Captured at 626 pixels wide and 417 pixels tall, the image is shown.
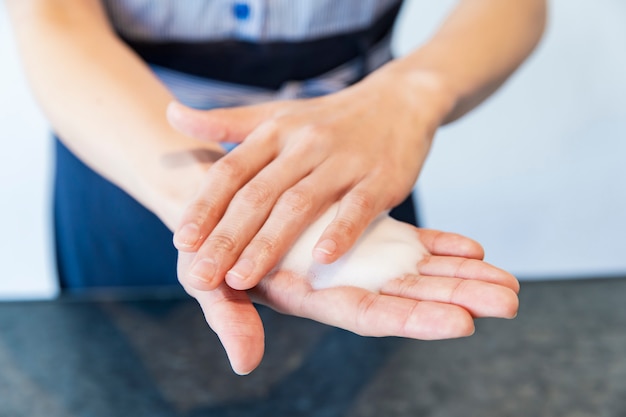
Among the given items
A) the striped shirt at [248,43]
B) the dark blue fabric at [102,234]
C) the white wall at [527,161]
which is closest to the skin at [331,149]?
the striped shirt at [248,43]

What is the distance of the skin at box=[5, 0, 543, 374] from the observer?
61 cm

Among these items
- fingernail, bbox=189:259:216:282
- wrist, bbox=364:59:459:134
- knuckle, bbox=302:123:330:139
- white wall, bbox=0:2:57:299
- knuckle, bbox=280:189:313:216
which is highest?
wrist, bbox=364:59:459:134

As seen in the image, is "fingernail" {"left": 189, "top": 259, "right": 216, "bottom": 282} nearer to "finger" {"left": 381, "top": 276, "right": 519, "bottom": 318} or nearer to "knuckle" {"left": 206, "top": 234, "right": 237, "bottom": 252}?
Result: "knuckle" {"left": 206, "top": 234, "right": 237, "bottom": 252}

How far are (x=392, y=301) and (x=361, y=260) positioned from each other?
0.29 ft

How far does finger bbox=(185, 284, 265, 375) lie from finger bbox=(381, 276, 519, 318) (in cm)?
13

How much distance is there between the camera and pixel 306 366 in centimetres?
78

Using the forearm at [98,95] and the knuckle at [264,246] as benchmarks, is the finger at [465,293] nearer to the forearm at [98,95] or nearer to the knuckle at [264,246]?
the knuckle at [264,246]

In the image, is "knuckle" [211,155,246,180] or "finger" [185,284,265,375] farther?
"knuckle" [211,155,246,180]

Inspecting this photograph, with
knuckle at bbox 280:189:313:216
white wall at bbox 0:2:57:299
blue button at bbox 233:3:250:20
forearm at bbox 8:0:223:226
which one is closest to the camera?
→ knuckle at bbox 280:189:313:216

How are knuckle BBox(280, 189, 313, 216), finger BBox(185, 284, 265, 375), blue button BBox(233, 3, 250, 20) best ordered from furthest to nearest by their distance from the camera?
1. blue button BBox(233, 3, 250, 20)
2. knuckle BBox(280, 189, 313, 216)
3. finger BBox(185, 284, 265, 375)

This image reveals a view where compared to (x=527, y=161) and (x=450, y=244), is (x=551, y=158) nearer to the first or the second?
(x=527, y=161)

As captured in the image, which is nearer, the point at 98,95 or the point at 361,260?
the point at 361,260

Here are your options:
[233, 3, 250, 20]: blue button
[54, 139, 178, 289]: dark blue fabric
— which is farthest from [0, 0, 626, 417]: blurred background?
[233, 3, 250, 20]: blue button

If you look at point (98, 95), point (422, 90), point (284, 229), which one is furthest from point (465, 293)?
point (98, 95)
